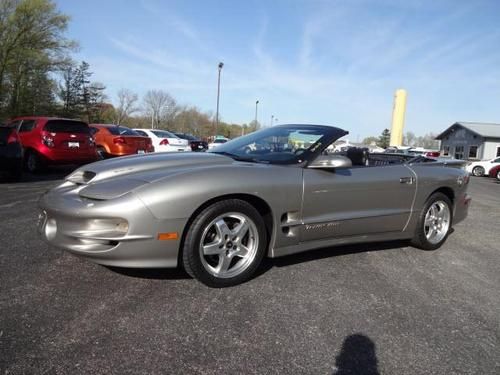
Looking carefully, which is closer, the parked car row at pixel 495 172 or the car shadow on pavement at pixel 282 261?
the car shadow on pavement at pixel 282 261

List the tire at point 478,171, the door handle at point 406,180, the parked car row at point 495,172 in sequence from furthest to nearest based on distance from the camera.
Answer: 1. the tire at point 478,171
2. the parked car row at point 495,172
3. the door handle at point 406,180

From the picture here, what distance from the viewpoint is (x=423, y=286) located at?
3.46 metres

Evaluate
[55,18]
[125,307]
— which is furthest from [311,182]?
[55,18]

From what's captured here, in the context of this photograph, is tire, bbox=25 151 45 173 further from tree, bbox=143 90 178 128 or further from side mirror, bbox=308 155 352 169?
tree, bbox=143 90 178 128

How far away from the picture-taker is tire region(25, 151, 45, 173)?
9.92 m

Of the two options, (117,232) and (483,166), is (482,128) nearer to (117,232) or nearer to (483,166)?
(483,166)

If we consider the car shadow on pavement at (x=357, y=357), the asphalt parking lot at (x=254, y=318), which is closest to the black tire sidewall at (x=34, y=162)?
the asphalt parking lot at (x=254, y=318)

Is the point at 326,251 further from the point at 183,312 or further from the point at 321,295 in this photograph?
the point at 183,312

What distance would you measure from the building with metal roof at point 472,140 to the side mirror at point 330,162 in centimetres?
3547

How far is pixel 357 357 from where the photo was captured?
7.47 ft

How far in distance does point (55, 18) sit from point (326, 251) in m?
40.0

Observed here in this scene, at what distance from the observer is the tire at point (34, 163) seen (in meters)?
9.92

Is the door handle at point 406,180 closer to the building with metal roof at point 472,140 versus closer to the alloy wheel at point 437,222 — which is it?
the alloy wheel at point 437,222

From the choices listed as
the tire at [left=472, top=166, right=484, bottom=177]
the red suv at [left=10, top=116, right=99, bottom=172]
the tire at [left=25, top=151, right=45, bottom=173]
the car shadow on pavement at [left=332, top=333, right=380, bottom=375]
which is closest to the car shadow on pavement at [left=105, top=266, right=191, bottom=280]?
the car shadow on pavement at [left=332, top=333, right=380, bottom=375]
